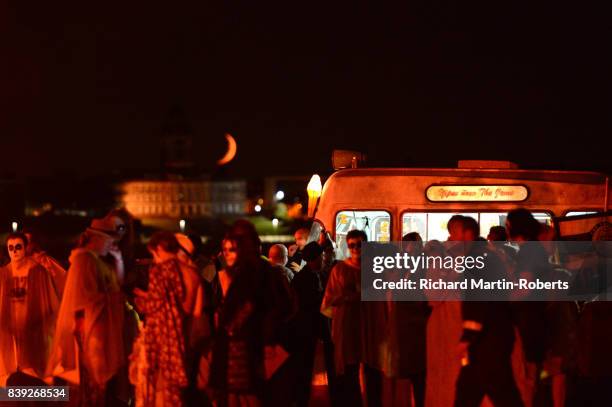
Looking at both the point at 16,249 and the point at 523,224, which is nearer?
the point at 523,224

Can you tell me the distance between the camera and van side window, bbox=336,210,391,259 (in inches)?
557

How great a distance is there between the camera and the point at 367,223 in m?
14.2

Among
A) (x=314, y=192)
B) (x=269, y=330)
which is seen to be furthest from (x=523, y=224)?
(x=314, y=192)

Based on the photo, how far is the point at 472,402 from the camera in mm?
8281

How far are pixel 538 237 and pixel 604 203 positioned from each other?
19.6 feet

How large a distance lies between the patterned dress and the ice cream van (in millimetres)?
5358

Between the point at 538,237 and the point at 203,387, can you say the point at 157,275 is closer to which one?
the point at 203,387

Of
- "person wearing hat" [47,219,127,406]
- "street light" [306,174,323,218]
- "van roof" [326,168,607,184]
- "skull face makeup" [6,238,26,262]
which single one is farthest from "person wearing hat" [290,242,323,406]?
"street light" [306,174,323,218]

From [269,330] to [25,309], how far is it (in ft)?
10.7

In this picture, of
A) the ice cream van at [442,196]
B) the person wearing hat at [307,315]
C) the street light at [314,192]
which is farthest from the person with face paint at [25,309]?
the street light at [314,192]

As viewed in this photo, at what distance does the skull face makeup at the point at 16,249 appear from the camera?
10680 mm

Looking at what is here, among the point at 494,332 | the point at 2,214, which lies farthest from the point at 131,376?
the point at 2,214

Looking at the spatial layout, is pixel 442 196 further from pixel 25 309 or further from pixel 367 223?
pixel 25 309

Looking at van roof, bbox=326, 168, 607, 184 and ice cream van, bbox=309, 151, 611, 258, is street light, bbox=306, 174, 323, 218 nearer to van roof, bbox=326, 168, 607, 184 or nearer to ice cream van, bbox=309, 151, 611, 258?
ice cream van, bbox=309, 151, 611, 258
